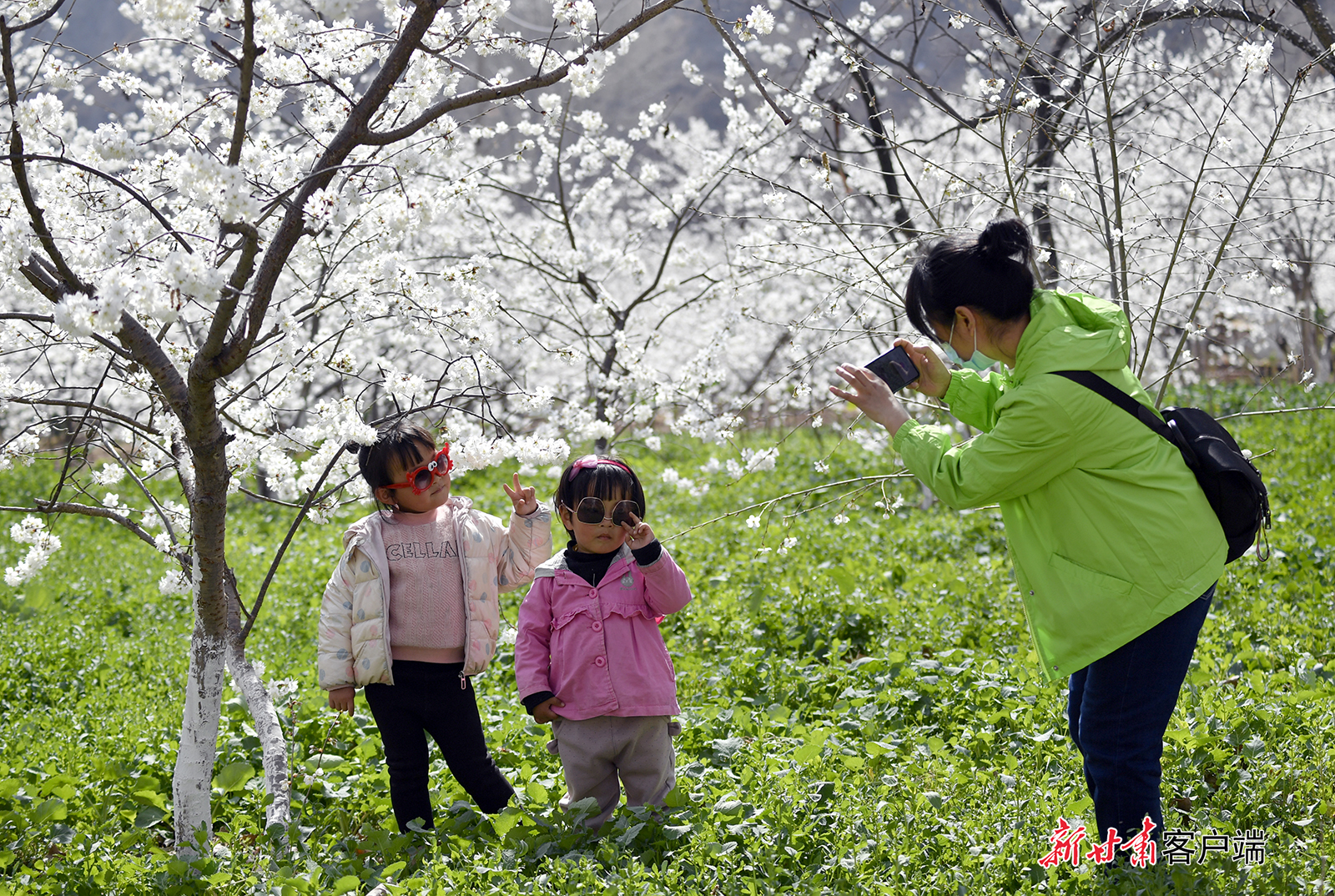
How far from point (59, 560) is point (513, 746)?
5741mm

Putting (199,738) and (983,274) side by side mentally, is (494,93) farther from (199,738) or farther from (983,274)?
(199,738)

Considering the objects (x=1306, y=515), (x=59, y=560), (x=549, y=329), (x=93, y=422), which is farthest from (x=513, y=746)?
(x=59, y=560)

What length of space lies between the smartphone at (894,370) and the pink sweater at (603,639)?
0.70 metres

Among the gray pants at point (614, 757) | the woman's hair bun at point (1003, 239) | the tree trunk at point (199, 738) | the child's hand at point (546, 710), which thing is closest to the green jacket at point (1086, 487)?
the woman's hair bun at point (1003, 239)

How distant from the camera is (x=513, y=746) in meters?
3.40

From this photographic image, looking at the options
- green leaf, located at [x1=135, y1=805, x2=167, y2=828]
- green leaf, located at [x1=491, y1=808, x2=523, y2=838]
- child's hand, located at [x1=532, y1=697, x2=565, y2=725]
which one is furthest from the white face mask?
green leaf, located at [x1=135, y1=805, x2=167, y2=828]

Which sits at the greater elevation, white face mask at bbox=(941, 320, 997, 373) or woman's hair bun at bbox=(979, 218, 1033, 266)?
woman's hair bun at bbox=(979, 218, 1033, 266)

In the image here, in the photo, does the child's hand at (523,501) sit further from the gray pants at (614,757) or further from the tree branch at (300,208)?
the tree branch at (300,208)

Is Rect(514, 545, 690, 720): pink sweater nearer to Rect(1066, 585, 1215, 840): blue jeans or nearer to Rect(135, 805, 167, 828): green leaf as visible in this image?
Rect(1066, 585, 1215, 840): blue jeans

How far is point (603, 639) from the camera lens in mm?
2578

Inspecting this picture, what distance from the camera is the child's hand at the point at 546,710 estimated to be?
2.57 metres

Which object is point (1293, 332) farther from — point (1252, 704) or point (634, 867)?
point (634, 867)

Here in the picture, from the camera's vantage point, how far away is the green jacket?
204cm

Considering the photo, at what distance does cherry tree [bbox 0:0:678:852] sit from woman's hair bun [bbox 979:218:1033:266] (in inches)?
42.1
